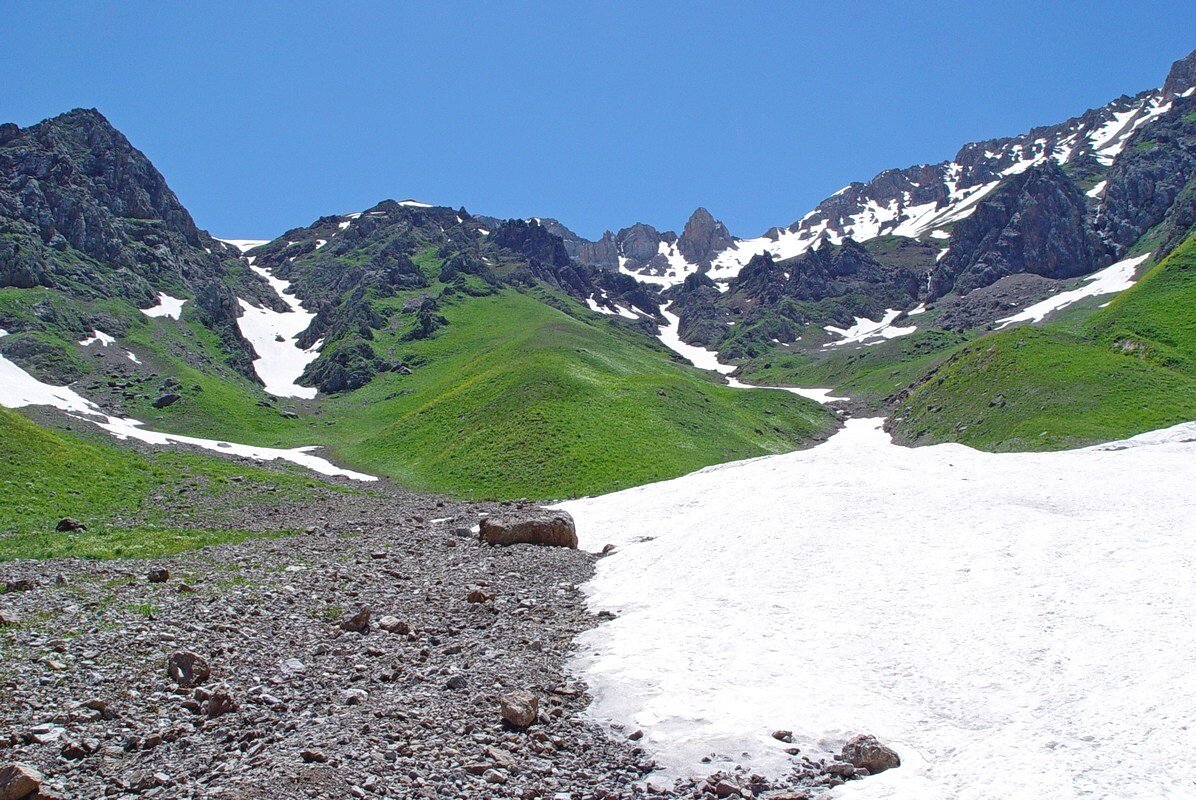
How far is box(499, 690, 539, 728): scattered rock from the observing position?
1283cm

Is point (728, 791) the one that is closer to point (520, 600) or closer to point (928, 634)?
point (928, 634)

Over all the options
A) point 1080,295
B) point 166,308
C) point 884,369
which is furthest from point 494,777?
point 1080,295

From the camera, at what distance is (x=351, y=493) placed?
5266cm

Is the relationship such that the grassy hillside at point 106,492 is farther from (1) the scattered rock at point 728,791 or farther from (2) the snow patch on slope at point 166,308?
(2) the snow patch on slope at point 166,308

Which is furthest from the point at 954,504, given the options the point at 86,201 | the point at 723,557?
the point at 86,201

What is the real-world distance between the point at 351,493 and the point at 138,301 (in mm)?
109420

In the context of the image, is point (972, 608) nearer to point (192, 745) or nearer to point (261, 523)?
point (192, 745)

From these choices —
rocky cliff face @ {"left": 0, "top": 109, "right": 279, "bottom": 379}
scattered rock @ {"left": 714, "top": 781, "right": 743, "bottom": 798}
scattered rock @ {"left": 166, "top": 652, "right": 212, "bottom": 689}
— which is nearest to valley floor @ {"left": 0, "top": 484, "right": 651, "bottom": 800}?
scattered rock @ {"left": 166, "top": 652, "right": 212, "bottom": 689}

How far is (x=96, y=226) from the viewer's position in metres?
139

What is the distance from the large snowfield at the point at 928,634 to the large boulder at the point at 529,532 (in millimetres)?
3612

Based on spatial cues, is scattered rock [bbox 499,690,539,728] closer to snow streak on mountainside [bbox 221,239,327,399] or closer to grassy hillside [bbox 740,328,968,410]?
snow streak on mountainside [bbox 221,239,327,399]

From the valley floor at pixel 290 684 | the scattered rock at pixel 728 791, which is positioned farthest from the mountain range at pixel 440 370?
the scattered rock at pixel 728 791

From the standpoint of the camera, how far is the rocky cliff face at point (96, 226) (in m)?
123

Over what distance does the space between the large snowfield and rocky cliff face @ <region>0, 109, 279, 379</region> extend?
132 metres
